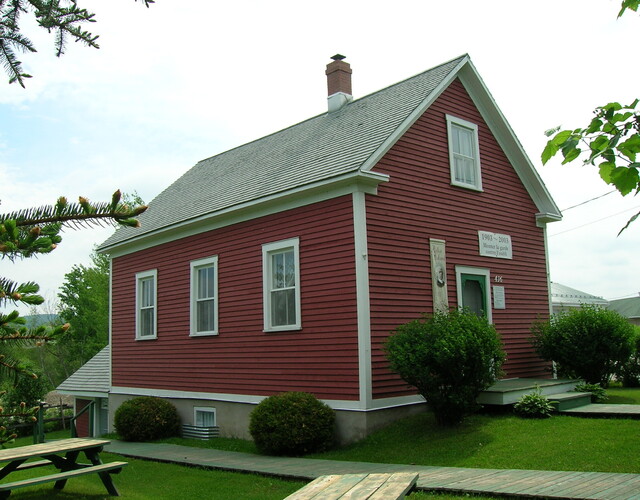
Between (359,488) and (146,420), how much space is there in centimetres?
1132

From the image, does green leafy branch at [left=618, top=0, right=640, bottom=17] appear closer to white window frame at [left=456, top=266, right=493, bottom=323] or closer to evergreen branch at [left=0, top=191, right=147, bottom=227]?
evergreen branch at [left=0, top=191, right=147, bottom=227]

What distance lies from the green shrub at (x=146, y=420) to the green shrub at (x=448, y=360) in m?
6.94

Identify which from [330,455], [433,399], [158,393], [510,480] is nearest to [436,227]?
[433,399]

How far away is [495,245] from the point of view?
15.5m

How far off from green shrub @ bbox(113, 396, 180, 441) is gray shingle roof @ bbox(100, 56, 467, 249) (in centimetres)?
445

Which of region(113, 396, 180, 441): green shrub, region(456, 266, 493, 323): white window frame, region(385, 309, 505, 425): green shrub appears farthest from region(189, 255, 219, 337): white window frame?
region(456, 266, 493, 323): white window frame

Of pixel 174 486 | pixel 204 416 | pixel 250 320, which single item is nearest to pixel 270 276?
pixel 250 320

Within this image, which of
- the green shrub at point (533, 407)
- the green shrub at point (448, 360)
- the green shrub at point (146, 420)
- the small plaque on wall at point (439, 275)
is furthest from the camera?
the green shrub at point (146, 420)

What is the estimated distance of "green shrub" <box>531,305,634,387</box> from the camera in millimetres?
14516

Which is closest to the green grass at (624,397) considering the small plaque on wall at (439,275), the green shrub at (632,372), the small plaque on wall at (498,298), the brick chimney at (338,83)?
the green shrub at (632,372)

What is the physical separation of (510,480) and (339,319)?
5.14m

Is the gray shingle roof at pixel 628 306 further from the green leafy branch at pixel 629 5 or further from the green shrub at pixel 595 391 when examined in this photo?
the green leafy branch at pixel 629 5

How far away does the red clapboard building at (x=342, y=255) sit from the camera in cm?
1240

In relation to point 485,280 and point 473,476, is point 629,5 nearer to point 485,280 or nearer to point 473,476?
point 473,476
